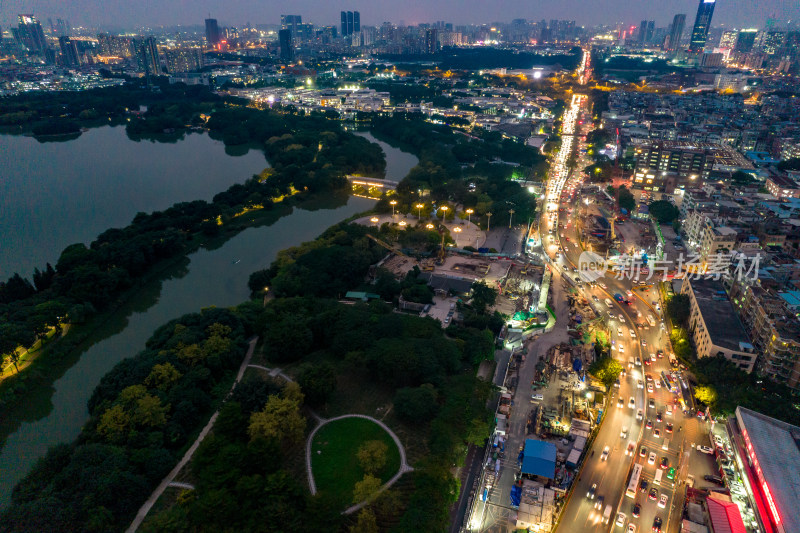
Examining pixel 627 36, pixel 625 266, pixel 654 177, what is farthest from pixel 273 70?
pixel 627 36

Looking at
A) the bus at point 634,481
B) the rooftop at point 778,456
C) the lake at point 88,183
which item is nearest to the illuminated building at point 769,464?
the rooftop at point 778,456

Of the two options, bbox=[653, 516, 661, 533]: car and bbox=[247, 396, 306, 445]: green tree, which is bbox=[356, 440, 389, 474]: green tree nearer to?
bbox=[247, 396, 306, 445]: green tree

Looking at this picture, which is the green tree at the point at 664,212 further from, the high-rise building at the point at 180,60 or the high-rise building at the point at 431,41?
the high-rise building at the point at 431,41

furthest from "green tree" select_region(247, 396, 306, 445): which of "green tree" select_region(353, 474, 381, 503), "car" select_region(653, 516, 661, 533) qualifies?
"car" select_region(653, 516, 661, 533)

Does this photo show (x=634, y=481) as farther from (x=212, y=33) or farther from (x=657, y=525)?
(x=212, y=33)

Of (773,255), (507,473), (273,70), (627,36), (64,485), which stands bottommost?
(507,473)

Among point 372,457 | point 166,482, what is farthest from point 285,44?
point 372,457

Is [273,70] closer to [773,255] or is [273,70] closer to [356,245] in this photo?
[356,245]
